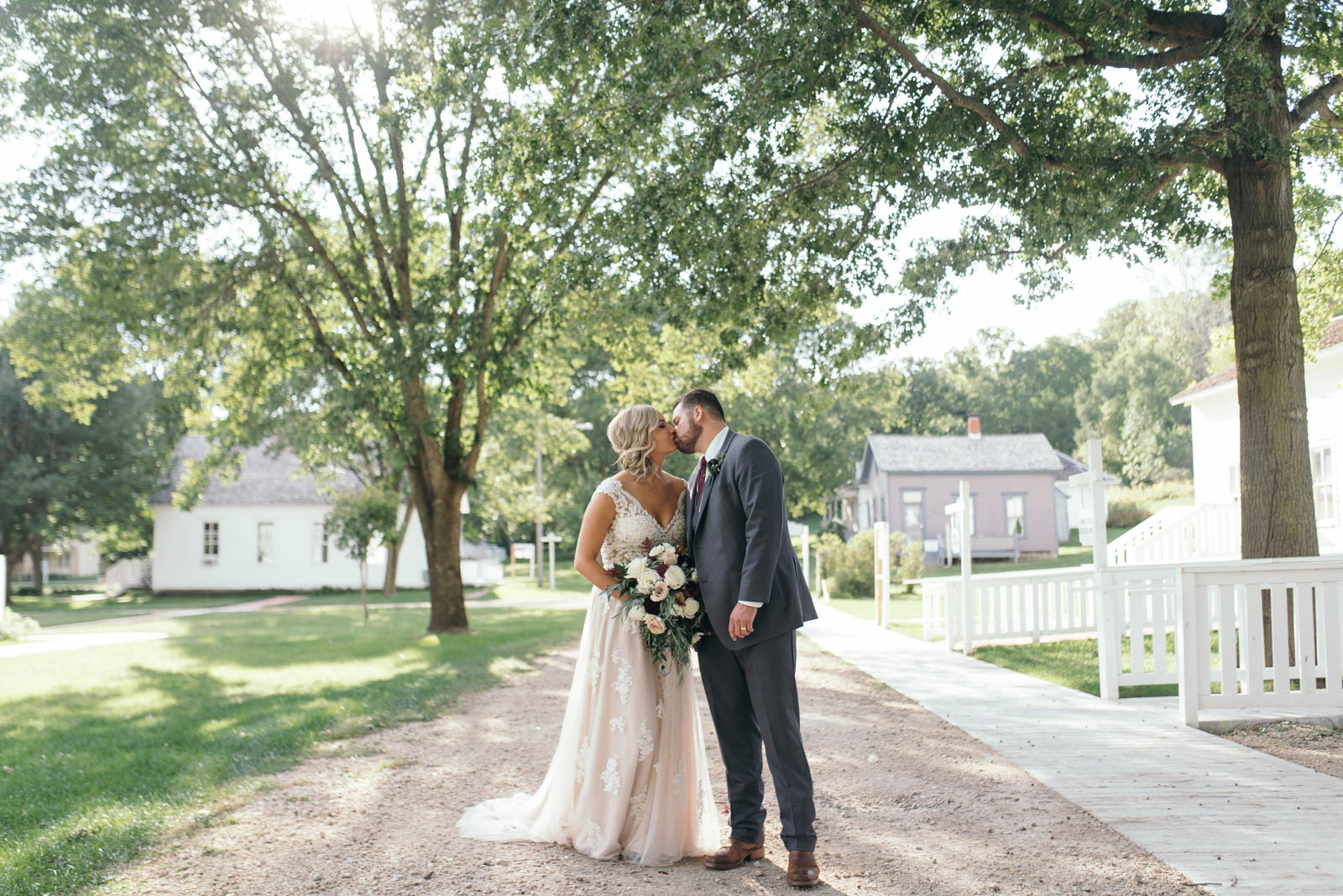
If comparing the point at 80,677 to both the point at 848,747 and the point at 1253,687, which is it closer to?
the point at 848,747

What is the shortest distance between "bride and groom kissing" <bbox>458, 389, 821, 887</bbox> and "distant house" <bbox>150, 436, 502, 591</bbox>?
34.2m

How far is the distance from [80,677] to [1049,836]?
39.8ft

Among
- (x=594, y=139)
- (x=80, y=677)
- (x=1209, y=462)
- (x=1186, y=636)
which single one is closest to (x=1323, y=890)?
(x=1186, y=636)

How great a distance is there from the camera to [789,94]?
29.8ft

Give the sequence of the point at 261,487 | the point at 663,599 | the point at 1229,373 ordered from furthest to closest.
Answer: the point at 261,487 → the point at 1229,373 → the point at 663,599

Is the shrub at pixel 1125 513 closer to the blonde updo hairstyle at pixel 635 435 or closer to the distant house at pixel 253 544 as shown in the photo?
the distant house at pixel 253 544

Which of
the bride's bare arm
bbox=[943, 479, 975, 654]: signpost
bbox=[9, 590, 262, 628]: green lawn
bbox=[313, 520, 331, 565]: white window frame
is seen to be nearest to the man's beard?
the bride's bare arm

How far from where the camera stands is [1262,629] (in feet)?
23.6

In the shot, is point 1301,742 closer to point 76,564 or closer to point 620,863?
point 620,863

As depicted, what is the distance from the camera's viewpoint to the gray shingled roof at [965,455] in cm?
3959

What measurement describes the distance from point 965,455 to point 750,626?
124 feet

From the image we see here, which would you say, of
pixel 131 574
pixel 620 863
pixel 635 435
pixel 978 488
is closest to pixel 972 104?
pixel 635 435

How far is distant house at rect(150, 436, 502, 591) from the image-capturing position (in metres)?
38.0

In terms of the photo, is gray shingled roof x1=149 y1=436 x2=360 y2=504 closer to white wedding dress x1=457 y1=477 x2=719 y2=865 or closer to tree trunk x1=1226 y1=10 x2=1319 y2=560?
tree trunk x1=1226 y1=10 x2=1319 y2=560
